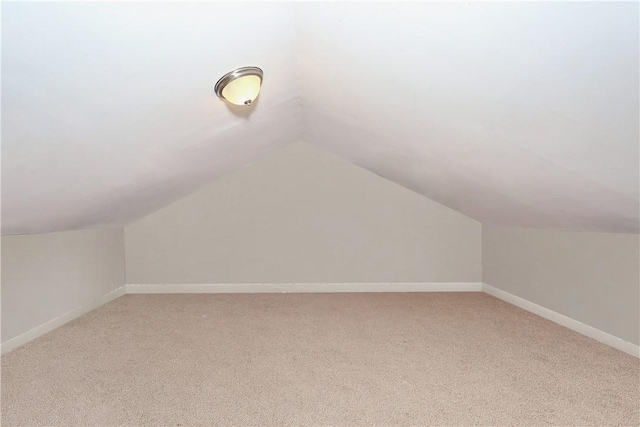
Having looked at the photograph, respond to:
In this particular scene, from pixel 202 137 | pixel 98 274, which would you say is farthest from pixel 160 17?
pixel 98 274

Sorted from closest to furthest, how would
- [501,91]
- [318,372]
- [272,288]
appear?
[501,91] < [318,372] < [272,288]

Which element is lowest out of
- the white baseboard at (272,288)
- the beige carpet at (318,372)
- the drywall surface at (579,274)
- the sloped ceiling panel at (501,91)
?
the beige carpet at (318,372)

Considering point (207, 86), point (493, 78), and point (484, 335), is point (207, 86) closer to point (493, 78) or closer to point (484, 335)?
point (493, 78)

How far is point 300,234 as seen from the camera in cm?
534

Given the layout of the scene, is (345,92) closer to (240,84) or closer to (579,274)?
(240,84)

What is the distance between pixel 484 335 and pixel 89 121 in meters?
2.89

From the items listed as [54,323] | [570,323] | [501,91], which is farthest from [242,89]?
[570,323]

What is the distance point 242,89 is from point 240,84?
4 centimetres

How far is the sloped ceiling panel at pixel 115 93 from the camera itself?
57.8 inches

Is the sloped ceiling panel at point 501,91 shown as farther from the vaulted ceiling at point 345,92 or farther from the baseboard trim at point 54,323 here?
the baseboard trim at point 54,323

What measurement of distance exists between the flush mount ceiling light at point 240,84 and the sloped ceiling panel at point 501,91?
0.99ft

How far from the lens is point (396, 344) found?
3252mm

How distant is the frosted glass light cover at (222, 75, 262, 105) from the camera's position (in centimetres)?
228

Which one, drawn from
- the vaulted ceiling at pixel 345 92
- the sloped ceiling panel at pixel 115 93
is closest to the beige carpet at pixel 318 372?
the vaulted ceiling at pixel 345 92
